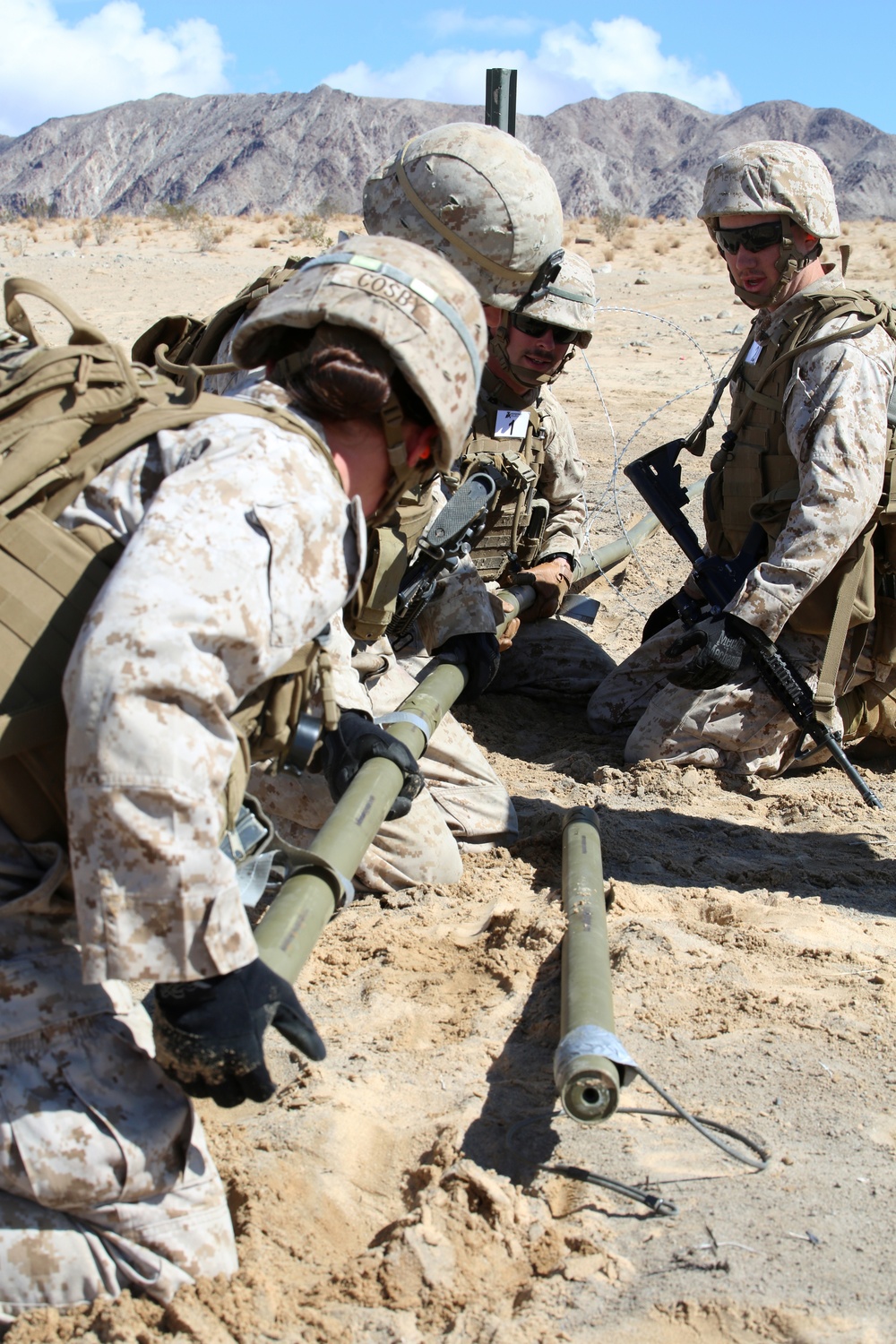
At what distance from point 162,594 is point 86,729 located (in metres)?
0.22

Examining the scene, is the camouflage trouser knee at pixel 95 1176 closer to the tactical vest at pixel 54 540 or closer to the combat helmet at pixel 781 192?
the tactical vest at pixel 54 540

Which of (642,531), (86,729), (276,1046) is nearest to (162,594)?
(86,729)

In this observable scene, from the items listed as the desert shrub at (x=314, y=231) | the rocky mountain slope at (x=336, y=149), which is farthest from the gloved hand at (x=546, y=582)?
the rocky mountain slope at (x=336, y=149)

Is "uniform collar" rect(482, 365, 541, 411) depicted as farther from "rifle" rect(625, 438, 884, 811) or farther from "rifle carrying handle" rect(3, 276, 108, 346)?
"rifle carrying handle" rect(3, 276, 108, 346)

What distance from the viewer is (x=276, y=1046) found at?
9.33 feet

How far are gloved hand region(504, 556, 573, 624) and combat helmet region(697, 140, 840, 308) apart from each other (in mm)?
1599

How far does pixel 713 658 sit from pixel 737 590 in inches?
21.0

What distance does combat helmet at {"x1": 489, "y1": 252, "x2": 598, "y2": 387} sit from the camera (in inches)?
189

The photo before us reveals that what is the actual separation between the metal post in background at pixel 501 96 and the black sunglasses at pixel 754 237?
2.20 meters

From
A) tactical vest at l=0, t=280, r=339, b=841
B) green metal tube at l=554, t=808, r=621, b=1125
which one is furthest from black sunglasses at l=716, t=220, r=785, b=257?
tactical vest at l=0, t=280, r=339, b=841

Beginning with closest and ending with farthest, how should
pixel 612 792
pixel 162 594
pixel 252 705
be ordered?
pixel 162 594 < pixel 252 705 < pixel 612 792

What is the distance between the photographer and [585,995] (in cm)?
262

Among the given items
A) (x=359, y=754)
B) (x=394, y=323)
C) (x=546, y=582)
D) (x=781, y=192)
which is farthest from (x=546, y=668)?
(x=394, y=323)

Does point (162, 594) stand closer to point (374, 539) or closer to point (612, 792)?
point (374, 539)
